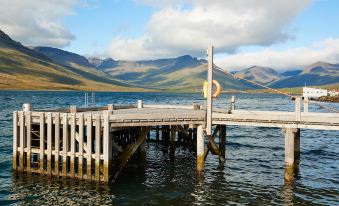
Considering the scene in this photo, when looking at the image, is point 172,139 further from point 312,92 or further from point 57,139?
point 312,92

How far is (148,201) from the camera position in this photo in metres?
24.5

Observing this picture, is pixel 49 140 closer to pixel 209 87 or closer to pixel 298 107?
pixel 209 87

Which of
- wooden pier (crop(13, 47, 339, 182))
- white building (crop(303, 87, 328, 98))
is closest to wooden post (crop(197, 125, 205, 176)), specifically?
wooden pier (crop(13, 47, 339, 182))

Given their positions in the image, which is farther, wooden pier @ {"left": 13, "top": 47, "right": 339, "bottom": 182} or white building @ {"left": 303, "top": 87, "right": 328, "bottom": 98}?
wooden pier @ {"left": 13, "top": 47, "right": 339, "bottom": 182}

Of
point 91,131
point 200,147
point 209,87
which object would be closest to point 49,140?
point 91,131

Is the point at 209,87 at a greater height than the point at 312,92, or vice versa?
the point at 209,87

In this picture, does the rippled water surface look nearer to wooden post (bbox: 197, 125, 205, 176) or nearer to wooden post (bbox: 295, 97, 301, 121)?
wooden post (bbox: 197, 125, 205, 176)

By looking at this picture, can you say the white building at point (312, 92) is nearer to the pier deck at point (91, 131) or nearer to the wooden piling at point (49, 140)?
the pier deck at point (91, 131)

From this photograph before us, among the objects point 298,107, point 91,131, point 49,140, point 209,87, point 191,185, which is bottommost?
point 191,185

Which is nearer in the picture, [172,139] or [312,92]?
[312,92]

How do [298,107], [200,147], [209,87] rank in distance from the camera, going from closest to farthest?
[298,107] < [209,87] < [200,147]

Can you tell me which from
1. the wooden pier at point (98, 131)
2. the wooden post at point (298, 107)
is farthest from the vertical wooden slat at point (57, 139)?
the wooden post at point (298, 107)

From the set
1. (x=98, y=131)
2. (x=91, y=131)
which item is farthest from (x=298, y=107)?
(x=91, y=131)

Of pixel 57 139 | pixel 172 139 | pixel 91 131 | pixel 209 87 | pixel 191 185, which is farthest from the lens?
pixel 172 139
